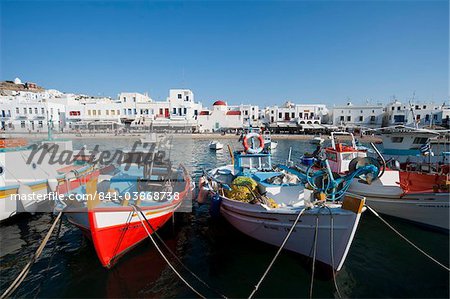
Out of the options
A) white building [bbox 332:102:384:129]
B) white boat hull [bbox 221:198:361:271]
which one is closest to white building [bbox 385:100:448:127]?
white building [bbox 332:102:384:129]

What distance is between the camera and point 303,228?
25.0ft

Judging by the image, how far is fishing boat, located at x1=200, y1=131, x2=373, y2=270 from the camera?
22.7 feet

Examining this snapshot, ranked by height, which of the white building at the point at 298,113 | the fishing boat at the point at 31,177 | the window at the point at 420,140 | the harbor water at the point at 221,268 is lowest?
the harbor water at the point at 221,268

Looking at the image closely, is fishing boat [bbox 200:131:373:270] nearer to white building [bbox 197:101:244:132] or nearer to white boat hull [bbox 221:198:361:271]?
white boat hull [bbox 221:198:361:271]

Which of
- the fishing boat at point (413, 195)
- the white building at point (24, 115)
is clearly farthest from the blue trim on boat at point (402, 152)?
the white building at point (24, 115)

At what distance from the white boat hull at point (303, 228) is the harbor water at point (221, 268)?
1.78ft

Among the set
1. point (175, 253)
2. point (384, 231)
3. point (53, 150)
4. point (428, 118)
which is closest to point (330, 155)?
point (384, 231)

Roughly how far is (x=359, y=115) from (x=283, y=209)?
6959 cm

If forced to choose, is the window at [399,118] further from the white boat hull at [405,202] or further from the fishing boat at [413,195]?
the white boat hull at [405,202]

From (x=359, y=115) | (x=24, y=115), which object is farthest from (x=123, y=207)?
(x=24, y=115)

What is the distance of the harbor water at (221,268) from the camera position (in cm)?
693

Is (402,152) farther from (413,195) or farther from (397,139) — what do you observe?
(413,195)

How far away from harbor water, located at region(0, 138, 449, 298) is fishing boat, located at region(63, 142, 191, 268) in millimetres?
857

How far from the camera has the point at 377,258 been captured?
857 centimetres
